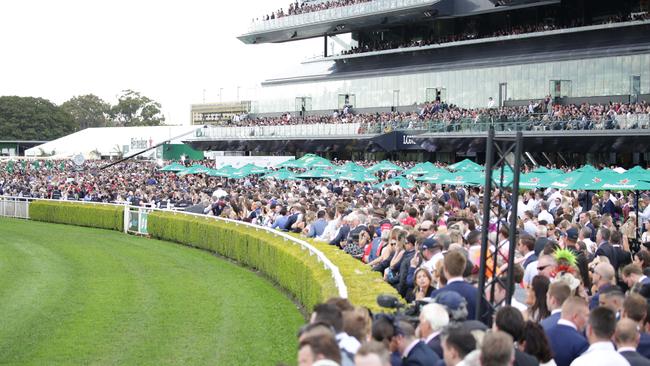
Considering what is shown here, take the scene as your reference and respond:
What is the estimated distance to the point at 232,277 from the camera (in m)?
20.3

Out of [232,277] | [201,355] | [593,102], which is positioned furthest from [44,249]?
[593,102]

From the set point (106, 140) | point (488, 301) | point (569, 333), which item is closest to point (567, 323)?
point (569, 333)

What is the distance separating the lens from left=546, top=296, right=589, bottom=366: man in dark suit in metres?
6.71

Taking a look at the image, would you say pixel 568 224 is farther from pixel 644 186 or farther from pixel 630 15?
pixel 630 15

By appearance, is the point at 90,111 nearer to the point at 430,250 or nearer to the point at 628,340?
the point at 430,250

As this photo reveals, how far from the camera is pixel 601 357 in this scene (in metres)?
6.07

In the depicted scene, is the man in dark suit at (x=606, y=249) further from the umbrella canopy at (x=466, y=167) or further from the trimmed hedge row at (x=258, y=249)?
the umbrella canopy at (x=466, y=167)

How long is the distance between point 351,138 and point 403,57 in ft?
38.0

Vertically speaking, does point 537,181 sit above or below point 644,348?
above

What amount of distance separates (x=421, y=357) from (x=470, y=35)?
5573cm

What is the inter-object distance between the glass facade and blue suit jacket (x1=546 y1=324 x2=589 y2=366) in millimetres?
47402

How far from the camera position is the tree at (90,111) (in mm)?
158500

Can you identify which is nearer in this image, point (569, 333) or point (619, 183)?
point (569, 333)

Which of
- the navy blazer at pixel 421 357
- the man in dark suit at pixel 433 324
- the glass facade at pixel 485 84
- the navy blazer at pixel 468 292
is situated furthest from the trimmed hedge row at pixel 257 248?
the glass facade at pixel 485 84
